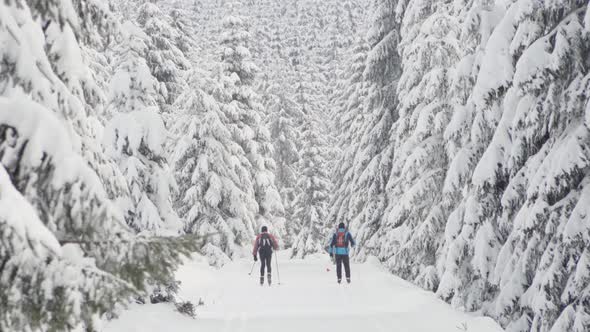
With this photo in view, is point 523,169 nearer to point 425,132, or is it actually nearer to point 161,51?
point 425,132

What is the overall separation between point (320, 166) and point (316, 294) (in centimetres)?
2010

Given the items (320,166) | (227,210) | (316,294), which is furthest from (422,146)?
(320,166)

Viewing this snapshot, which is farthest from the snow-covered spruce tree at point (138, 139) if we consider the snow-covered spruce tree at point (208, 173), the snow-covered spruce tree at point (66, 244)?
the snow-covered spruce tree at point (208, 173)

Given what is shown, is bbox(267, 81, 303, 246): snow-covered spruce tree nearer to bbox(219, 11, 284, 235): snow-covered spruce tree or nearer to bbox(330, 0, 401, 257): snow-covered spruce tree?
bbox(219, 11, 284, 235): snow-covered spruce tree

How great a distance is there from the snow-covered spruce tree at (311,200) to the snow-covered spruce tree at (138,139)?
20.2 metres

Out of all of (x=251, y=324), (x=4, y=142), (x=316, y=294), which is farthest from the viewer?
(x=316, y=294)

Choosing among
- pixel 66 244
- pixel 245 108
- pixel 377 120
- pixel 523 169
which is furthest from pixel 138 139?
pixel 245 108

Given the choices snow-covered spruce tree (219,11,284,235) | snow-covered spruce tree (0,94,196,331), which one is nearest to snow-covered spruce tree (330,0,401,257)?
snow-covered spruce tree (219,11,284,235)

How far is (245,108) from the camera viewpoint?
105 ft

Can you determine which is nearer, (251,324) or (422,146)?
(251,324)

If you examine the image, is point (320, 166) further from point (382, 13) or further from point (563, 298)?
point (563, 298)

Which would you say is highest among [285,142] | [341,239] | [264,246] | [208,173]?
[285,142]

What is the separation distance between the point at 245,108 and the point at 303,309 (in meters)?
19.2

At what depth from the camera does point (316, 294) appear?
1705 cm
